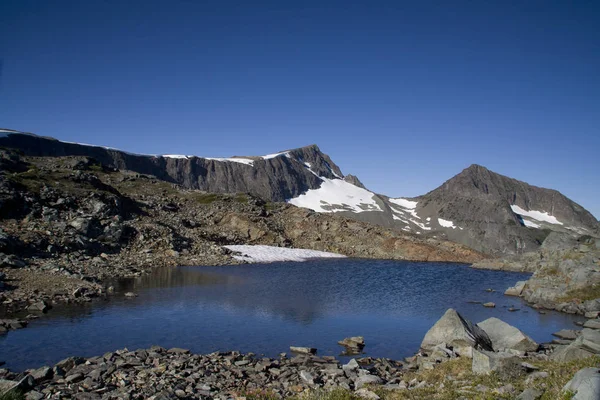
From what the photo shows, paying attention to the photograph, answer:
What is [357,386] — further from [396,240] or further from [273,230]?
[396,240]

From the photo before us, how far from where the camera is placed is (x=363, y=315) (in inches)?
1227

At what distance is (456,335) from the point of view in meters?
21.0

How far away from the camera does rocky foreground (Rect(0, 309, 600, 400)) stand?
11930 millimetres

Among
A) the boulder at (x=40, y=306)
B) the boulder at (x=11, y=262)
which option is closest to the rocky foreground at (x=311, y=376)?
the boulder at (x=40, y=306)

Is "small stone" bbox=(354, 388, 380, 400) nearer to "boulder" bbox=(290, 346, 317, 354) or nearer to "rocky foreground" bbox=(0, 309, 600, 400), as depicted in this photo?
"rocky foreground" bbox=(0, 309, 600, 400)

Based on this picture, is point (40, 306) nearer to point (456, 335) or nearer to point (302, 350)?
point (302, 350)

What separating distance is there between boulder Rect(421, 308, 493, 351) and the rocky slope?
2311 cm

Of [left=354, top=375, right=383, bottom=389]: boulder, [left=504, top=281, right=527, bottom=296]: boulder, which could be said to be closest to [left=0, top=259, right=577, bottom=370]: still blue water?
[left=504, top=281, right=527, bottom=296]: boulder

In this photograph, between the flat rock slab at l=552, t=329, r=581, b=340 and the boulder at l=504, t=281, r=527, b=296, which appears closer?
the flat rock slab at l=552, t=329, r=581, b=340

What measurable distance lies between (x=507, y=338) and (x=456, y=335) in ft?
9.94

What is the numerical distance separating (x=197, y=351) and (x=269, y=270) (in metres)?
34.8

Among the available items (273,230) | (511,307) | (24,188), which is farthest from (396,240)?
(24,188)

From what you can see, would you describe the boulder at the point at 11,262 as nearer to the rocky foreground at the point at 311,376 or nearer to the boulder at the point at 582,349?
the rocky foreground at the point at 311,376

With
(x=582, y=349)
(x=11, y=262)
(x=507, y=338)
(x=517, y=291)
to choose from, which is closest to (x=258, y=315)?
(x=507, y=338)
